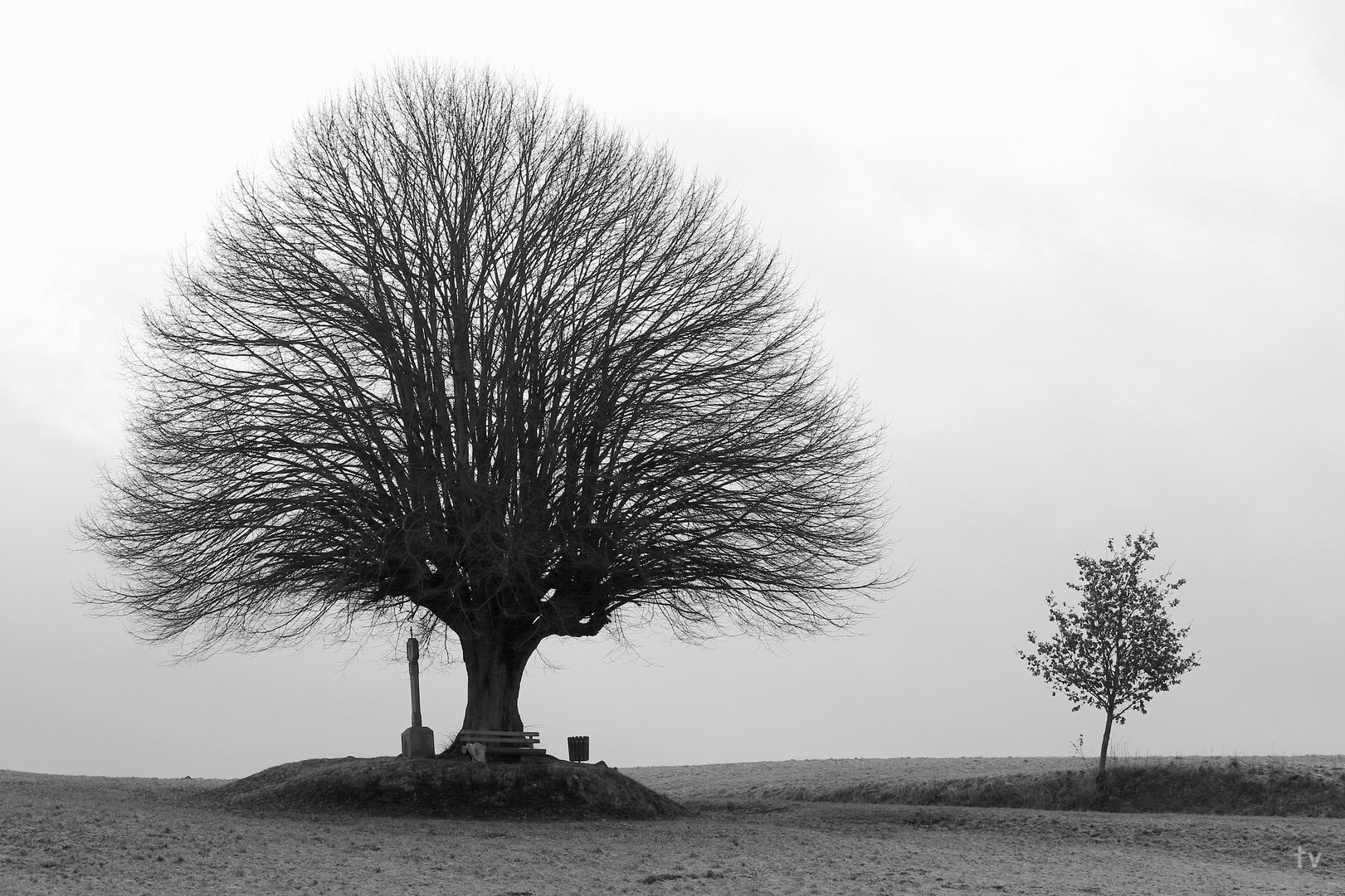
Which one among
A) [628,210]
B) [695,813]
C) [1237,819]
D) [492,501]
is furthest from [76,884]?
[1237,819]

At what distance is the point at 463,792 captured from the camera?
16328 mm

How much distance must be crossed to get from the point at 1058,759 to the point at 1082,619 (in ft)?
14.1

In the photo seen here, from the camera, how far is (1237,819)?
55.4 ft

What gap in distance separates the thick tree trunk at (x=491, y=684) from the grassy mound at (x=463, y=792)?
117cm

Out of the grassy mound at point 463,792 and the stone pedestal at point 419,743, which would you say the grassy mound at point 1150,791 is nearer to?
the grassy mound at point 463,792

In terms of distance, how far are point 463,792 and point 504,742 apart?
182cm

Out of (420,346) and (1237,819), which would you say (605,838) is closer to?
(420,346)

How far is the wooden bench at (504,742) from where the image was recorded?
17.9 meters

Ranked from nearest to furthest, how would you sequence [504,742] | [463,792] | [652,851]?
[652,851], [463,792], [504,742]

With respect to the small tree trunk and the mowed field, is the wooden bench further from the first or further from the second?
the small tree trunk

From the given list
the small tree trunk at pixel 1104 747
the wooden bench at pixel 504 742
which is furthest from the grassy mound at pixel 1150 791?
the wooden bench at pixel 504 742

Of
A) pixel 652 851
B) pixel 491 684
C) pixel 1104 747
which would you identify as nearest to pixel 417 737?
pixel 491 684

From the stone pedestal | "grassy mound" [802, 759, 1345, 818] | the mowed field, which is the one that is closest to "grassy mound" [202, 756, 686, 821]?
the mowed field

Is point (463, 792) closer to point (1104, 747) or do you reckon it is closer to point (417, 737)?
point (417, 737)
